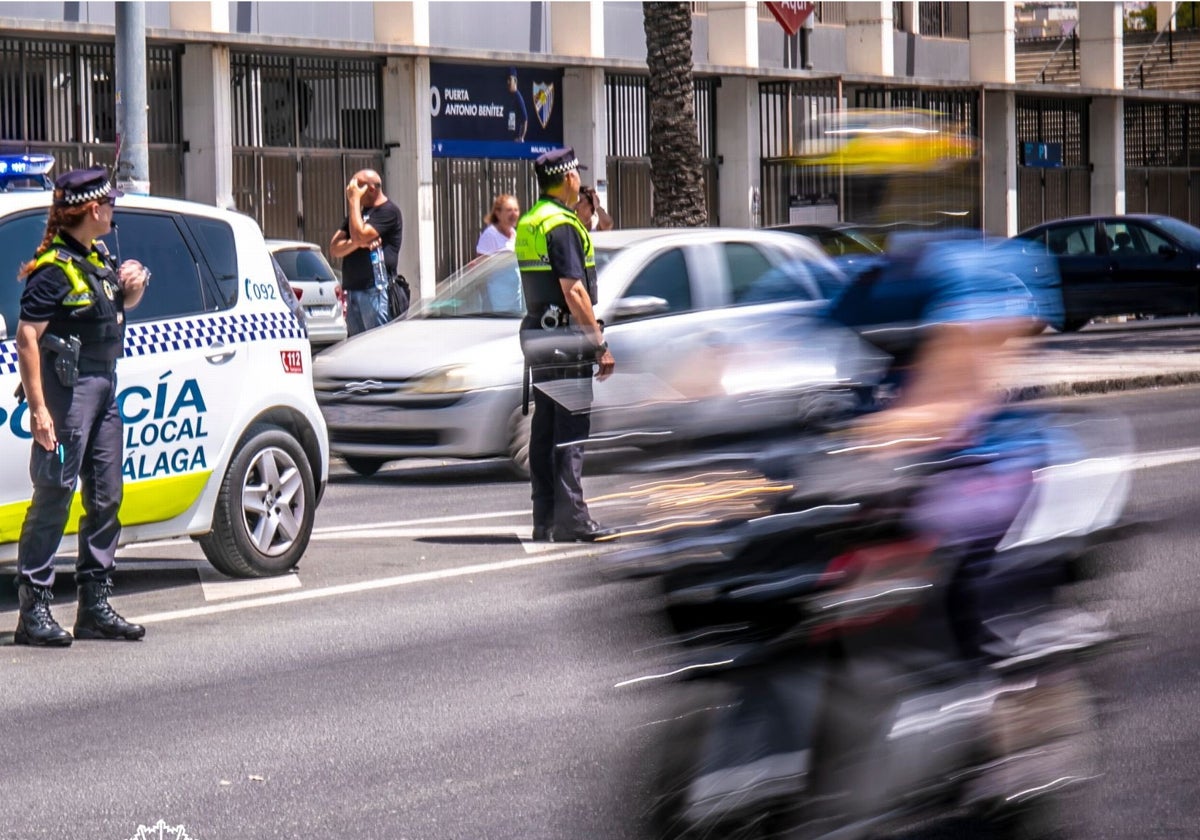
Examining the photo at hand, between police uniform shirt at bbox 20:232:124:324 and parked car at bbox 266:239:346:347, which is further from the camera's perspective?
parked car at bbox 266:239:346:347

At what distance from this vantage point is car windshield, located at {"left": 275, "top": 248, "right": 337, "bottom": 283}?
22.5 metres

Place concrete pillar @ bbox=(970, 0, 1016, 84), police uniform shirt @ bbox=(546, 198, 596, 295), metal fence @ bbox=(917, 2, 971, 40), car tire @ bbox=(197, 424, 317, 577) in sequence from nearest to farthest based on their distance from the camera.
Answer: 1. car tire @ bbox=(197, 424, 317, 577)
2. police uniform shirt @ bbox=(546, 198, 596, 295)
3. metal fence @ bbox=(917, 2, 971, 40)
4. concrete pillar @ bbox=(970, 0, 1016, 84)

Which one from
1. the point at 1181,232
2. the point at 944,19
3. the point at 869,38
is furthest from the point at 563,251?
the point at 944,19

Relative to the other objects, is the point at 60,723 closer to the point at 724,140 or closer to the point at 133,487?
the point at 133,487

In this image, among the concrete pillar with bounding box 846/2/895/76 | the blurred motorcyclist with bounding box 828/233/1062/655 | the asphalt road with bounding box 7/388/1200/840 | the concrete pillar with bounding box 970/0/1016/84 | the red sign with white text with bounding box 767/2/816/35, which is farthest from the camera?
the concrete pillar with bounding box 970/0/1016/84

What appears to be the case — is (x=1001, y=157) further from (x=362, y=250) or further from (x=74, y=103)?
(x=362, y=250)

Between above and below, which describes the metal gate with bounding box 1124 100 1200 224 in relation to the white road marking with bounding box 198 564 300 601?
above

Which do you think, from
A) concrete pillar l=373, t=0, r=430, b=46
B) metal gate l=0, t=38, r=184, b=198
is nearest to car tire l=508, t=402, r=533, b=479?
metal gate l=0, t=38, r=184, b=198

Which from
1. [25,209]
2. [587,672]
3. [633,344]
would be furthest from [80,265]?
[633,344]

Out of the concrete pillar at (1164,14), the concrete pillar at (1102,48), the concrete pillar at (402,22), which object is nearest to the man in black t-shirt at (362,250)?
the concrete pillar at (402,22)

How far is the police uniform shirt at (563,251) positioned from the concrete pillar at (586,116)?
2009 cm

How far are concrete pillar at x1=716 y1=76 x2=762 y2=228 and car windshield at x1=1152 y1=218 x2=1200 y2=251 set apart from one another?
794 cm

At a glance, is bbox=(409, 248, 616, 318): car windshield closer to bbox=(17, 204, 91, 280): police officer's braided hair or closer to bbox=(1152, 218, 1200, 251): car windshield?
bbox=(17, 204, 91, 280): police officer's braided hair

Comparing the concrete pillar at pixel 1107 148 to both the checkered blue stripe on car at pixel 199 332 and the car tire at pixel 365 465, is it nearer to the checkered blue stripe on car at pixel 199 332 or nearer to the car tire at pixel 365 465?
the car tire at pixel 365 465
